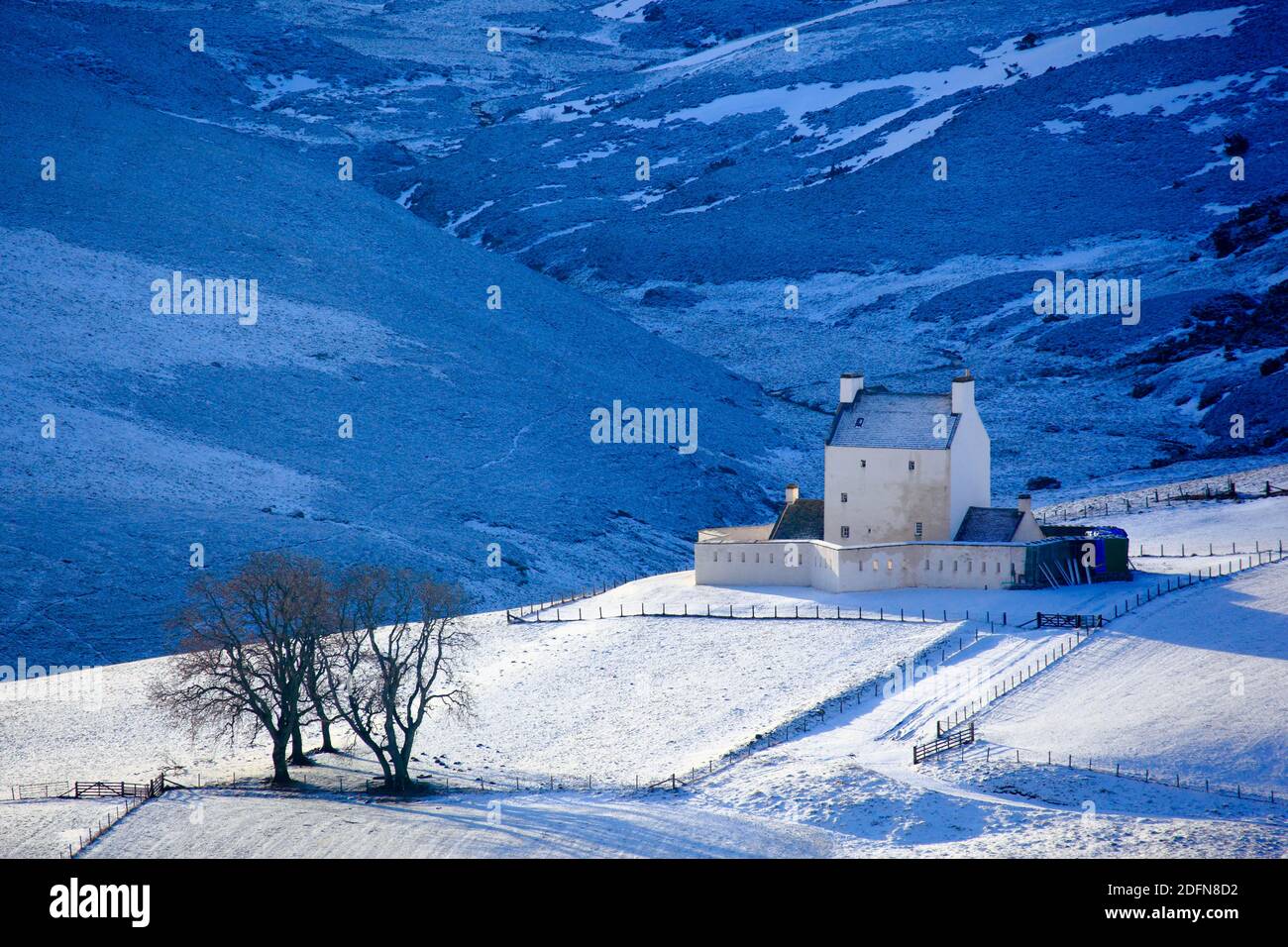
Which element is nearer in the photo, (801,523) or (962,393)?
(962,393)

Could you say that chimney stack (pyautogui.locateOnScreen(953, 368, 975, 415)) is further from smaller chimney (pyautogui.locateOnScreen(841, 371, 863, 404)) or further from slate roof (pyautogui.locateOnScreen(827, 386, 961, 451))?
smaller chimney (pyautogui.locateOnScreen(841, 371, 863, 404))

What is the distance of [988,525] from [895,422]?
5164 millimetres

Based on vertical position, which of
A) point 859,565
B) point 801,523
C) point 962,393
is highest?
point 962,393

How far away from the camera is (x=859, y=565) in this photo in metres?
67.1

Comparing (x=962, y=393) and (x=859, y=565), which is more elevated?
(x=962, y=393)

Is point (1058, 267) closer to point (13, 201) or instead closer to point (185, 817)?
point (13, 201)

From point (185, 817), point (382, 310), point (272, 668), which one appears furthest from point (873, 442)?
point (382, 310)

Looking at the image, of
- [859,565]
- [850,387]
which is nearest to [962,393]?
[850,387]

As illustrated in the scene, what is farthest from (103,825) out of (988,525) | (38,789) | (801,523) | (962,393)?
(962,393)

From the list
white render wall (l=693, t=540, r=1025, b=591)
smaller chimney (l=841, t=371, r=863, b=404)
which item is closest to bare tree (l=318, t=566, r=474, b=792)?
white render wall (l=693, t=540, r=1025, b=591)

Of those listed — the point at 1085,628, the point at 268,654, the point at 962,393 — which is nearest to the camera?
the point at 268,654

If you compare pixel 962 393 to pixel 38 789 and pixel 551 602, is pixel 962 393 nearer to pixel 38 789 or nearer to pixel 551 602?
pixel 551 602

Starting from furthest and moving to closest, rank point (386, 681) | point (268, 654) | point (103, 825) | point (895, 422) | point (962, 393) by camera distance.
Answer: point (895, 422), point (962, 393), point (268, 654), point (386, 681), point (103, 825)

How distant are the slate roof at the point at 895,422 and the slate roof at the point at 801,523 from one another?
3.29m
